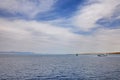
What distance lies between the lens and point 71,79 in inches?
1608

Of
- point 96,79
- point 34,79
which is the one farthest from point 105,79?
point 34,79

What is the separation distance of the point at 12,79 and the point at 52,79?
432 inches

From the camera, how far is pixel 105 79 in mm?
40938

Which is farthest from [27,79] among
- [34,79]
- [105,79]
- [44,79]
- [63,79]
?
[105,79]

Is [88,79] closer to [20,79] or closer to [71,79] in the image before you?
[71,79]

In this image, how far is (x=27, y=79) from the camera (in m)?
41.5

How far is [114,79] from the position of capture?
134ft

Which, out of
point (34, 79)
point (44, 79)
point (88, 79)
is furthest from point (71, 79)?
point (34, 79)

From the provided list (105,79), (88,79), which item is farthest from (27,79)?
(105,79)

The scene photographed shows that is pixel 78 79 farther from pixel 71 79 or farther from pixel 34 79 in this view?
pixel 34 79

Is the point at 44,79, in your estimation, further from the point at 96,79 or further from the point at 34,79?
the point at 96,79

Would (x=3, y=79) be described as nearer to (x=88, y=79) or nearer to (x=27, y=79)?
(x=27, y=79)

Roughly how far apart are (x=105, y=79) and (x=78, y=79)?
716 centimetres

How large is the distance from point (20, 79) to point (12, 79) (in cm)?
217
